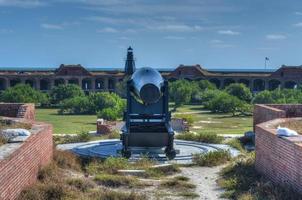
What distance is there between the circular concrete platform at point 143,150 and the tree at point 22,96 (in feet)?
86.4

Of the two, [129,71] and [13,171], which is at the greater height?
[129,71]

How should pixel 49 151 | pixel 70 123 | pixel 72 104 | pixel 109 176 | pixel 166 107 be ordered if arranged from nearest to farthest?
pixel 109 176 → pixel 49 151 → pixel 166 107 → pixel 70 123 → pixel 72 104

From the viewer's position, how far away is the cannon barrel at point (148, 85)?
13827 mm

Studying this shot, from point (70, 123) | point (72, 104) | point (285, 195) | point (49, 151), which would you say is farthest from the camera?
point (72, 104)

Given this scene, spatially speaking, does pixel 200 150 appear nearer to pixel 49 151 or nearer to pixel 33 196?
pixel 49 151

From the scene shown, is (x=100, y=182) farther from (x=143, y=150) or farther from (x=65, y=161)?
(x=143, y=150)

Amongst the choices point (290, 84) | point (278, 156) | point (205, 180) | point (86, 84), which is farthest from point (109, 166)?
point (86, 84)

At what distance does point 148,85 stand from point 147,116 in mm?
1057

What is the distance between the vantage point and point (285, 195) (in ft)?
27.9

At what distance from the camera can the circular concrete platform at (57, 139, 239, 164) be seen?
14.1 m

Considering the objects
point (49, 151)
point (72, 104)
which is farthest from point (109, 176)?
point (72, 104)

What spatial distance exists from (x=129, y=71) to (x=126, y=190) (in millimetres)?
9140

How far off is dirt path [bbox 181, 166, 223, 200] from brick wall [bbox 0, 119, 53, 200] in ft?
9.18

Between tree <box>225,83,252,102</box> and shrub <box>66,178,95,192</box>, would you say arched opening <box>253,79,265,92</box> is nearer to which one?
tree <box>225,83,252,102</box>
